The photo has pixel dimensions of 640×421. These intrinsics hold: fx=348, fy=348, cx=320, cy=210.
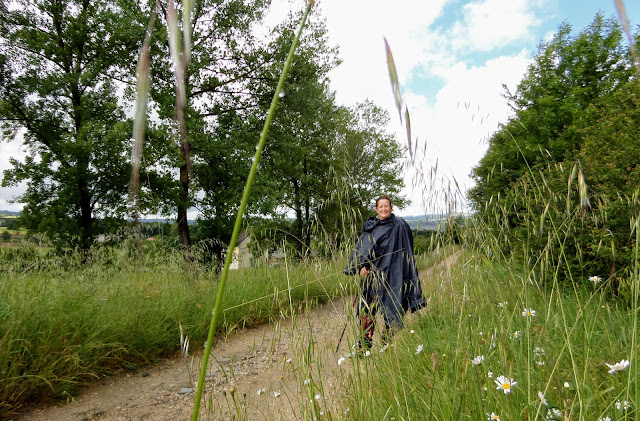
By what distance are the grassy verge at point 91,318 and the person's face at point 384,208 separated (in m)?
1.05

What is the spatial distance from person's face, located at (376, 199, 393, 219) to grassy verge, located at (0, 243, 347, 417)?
1054 millimetres

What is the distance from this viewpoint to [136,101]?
372mm

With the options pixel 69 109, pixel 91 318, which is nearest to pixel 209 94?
pixel 69 109

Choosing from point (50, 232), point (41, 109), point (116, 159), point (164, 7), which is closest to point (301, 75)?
point (116, 159)

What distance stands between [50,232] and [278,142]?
774cm

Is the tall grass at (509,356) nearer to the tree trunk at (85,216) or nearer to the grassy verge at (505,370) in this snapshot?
the grassy verge at (505,370)

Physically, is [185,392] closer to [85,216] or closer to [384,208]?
[384,208]

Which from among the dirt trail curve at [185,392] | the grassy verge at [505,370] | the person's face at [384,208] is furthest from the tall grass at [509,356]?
the person's face at [384,208]

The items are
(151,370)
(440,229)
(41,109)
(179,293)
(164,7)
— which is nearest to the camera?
(164,7)

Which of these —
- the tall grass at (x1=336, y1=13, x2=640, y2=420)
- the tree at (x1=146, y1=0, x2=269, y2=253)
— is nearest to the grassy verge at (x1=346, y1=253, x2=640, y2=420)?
the tall grass at (x1=336, y1=13, x2=640, y2=420)

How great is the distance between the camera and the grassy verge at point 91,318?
2938 mm

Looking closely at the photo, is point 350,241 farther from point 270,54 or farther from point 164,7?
point 270,54

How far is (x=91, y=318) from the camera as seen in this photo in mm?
3670

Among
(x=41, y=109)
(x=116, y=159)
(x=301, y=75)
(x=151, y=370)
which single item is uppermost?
(x=301, y=75)
